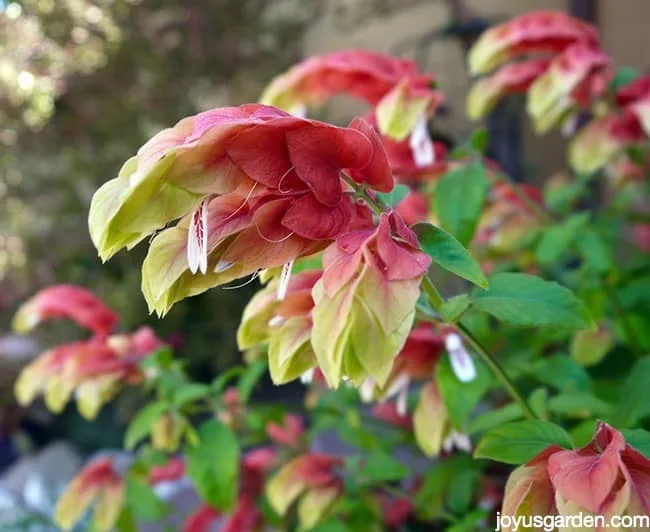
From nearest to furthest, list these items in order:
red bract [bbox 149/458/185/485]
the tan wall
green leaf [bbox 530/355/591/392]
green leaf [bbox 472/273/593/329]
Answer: green leaf [bbox 472/273/593/329] → green leaf [bbox 530/355/591/392] → red bract [bbox 149/458/185/485] → the tan wall

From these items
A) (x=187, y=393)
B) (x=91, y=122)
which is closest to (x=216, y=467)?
(x=187, y=393)

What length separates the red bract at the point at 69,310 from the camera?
0.71 m

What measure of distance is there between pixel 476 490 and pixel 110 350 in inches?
16.2

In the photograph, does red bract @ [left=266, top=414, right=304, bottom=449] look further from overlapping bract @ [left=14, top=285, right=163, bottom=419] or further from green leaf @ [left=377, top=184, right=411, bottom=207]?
green leaf @ [left=377, top=184, right=411, bottom=207]

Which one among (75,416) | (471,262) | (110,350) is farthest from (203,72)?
(471,262)

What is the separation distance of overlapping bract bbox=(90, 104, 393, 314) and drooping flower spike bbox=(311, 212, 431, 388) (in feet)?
0.10

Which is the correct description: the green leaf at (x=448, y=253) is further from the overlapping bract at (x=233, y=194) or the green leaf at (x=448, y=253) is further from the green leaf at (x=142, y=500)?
the green leaf at (x=142, y=500)

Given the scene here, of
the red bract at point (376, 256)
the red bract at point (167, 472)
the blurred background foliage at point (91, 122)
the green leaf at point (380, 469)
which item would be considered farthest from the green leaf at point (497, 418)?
the blurred background foliage at point (91, 122)

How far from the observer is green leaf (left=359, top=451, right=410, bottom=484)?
1.86 ft

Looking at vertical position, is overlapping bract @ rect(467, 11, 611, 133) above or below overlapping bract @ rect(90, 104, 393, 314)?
below

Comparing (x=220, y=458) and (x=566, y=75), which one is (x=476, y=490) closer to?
(x=220, y=458)

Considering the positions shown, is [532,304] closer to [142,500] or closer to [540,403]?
[540,403]

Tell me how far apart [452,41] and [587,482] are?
1.61m

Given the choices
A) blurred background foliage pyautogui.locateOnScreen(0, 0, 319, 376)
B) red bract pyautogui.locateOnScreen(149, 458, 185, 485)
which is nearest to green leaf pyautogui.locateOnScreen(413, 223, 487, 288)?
red bract pyautogui.locateOnScreen(149, 458, 185, 485)
